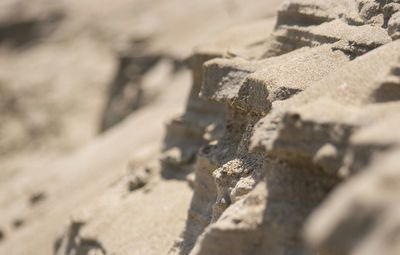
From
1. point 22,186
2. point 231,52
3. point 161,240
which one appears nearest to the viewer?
point 161,240

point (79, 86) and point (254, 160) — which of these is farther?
point (79, 86)

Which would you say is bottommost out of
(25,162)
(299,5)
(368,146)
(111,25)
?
(25,162)

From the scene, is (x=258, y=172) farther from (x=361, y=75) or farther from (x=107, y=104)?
(x=107, y=104)

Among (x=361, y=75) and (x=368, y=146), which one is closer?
(x=368, y=146)

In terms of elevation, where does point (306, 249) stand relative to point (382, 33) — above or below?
below

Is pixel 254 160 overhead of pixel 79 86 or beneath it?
overhead

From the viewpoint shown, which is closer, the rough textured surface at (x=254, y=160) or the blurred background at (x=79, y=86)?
the rough textured surface at (x=254, y=160)

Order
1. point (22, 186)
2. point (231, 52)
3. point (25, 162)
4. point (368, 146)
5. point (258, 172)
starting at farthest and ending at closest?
1. point (25, 162)
2. point (22, 186)
3. point (231, 52)
4. point (258, 172)
5. point (368, 146)

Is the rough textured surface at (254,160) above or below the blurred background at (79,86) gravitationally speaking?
above

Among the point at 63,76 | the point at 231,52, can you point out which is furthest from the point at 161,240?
the point at 63,76

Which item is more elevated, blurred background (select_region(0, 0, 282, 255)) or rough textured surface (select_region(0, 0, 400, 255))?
rough textured surface (select_region(0, 0, 400, 255))

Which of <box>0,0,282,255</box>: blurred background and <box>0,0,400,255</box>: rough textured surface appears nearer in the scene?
<box>0,0,400,255</box>: rough textured surface
